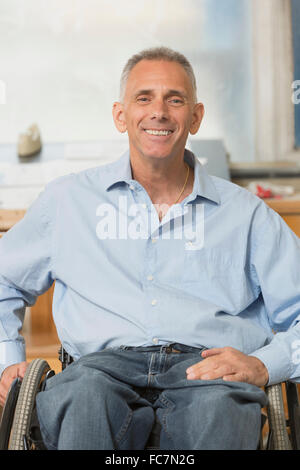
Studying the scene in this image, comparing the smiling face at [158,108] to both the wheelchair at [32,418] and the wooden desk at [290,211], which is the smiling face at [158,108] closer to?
the wheelchair at [32,418]

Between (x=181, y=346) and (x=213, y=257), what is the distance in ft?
0.68

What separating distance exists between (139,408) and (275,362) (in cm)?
30

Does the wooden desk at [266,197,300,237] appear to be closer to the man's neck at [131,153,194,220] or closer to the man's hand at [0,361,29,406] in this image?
the man's neck at [131,153,194,220]

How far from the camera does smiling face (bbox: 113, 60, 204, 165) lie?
4.74 ft

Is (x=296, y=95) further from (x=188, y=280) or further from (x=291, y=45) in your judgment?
(x=188, y=280)

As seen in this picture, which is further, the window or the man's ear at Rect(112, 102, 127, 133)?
the window

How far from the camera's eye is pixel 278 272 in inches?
55.6

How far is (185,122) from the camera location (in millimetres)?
1475

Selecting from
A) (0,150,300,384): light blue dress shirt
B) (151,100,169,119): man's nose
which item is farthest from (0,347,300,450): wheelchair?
(151,100,169,119): man's nose

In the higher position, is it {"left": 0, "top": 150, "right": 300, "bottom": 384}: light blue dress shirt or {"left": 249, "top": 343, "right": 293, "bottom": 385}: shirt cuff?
{"left": 0, "top": 150, "right": 300, "bottom": 384}: light blue dress shirt

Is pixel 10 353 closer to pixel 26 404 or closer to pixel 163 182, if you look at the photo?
pixel 26 404

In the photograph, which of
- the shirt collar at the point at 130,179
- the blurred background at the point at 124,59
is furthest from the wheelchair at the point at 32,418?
the blurred background at the point at 124,59

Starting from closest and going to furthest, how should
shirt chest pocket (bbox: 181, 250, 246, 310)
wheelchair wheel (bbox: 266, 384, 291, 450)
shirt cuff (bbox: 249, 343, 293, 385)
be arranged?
wheelchair wheel (bbox: 266, 384, 291, 450) < shirt cuff (bbox: 249, 343, 293, 385) < shirt chest pocket (bbox: 181, 250, 246, 310)
